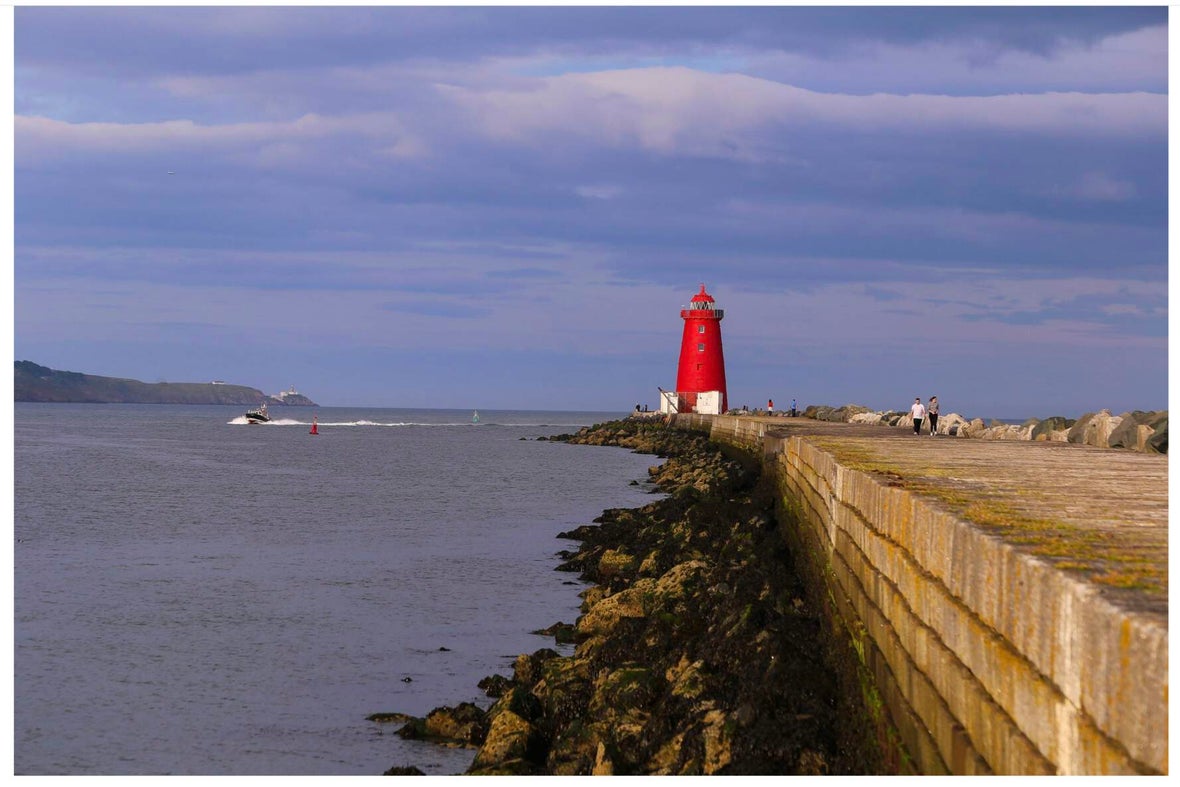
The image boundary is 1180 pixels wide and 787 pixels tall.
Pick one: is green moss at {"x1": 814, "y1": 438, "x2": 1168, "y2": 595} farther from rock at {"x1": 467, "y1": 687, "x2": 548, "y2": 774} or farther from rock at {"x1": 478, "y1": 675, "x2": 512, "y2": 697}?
rock at {"x1": 478, "y1": 675, "x2": 512, "y2": 697}

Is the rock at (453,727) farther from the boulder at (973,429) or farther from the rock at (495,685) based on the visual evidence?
the boulder at (973,429)

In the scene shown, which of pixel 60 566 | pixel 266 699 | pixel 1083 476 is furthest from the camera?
pixel 60 566

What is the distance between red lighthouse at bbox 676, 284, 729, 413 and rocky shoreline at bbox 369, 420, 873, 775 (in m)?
42.7

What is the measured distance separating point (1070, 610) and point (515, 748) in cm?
506

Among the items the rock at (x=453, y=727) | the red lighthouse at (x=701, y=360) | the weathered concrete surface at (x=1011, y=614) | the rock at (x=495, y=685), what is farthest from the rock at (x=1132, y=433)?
the red lighthouse at (x=701, y=360)

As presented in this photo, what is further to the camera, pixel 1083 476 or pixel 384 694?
pixel 384 694

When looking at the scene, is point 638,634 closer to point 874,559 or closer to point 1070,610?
point 874,559

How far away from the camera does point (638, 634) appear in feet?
34.6

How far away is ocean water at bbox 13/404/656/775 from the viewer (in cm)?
886

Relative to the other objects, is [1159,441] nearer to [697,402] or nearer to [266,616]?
[266,616]

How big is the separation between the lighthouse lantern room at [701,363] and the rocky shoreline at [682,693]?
140 feet

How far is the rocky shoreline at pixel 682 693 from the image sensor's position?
6996 millimetres

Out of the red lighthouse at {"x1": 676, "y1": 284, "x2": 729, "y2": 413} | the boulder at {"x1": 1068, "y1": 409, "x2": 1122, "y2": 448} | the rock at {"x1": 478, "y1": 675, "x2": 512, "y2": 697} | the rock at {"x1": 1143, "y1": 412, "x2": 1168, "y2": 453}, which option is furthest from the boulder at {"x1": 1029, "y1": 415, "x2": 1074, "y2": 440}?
the red lighthouse at {"x1": 676, "y1": 284, "x2": 729, "y2": 413}
